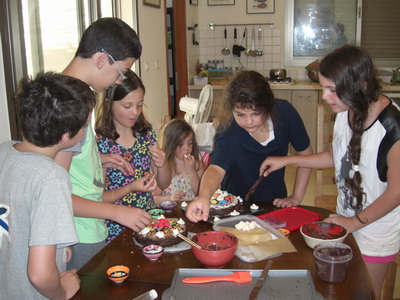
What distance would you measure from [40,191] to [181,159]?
151cm

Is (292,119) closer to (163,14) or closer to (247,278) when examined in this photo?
(247,278)

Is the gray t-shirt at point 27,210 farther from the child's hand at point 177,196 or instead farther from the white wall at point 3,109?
the child's hand at point 177,196

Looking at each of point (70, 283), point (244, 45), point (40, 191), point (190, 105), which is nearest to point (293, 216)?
point (70, 283)

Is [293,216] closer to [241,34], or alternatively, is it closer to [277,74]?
[277,74]

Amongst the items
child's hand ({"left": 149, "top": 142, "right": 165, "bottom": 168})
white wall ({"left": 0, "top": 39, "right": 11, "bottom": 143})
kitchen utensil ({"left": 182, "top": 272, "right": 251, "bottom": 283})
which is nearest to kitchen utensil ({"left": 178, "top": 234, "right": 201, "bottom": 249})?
kitchen utensil ({"left": 182, "top": 272, "right": 251, "bottom": 283})

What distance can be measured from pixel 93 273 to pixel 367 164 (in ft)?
3.18

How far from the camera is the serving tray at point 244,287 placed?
1076mm

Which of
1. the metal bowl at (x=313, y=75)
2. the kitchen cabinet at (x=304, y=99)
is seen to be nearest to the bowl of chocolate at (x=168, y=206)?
the kitchen cabinet at (x=304, y=99)

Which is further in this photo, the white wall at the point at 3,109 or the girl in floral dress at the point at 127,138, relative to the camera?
the white wall at the point at 3,109

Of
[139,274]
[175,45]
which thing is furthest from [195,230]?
[175,45]

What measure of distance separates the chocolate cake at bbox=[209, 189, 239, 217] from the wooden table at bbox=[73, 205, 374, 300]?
263 millimetres

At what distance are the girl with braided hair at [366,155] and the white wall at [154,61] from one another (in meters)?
2.39

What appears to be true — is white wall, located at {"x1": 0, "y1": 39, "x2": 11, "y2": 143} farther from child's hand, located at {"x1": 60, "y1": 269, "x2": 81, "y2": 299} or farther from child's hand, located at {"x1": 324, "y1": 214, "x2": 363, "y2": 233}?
child's hand, located at {"x1": 324, "y1": 214, "x2": 363, "y2": 233}

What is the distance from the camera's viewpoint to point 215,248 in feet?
4.31
